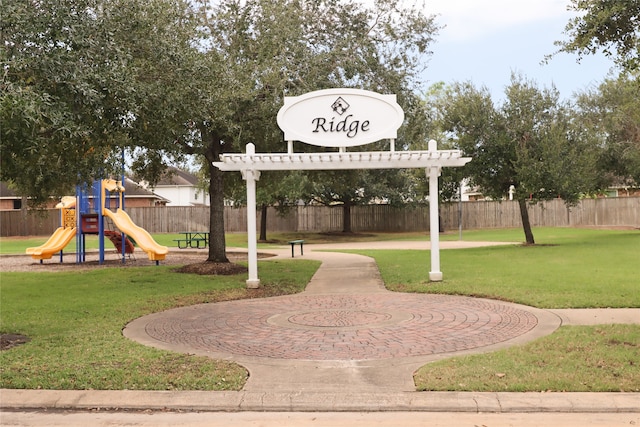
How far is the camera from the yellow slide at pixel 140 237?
768 inches

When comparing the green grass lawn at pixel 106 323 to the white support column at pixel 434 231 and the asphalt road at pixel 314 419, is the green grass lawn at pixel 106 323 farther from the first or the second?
the white support column at pixel 434 231

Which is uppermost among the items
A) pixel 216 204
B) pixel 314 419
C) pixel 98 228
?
pixel 216 204

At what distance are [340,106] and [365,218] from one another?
3133cm

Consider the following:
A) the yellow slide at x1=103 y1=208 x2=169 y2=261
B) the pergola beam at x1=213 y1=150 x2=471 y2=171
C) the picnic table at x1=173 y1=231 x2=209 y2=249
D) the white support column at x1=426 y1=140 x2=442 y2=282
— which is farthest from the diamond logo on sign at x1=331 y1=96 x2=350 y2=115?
the picnic table at x1=173 y1=231 x2=209 y2=249

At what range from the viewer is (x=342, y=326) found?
894 centimetres

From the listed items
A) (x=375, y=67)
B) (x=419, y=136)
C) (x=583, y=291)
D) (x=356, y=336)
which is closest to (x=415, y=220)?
(x=419, y=136)

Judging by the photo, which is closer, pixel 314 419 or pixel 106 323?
pixel 314 419

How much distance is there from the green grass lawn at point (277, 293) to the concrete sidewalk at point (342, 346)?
266 millimetres

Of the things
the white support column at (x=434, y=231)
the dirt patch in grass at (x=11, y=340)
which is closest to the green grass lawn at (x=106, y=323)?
the dirt patch in grass at (x=11, y=340)

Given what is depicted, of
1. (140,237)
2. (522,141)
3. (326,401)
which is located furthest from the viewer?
(522,141)

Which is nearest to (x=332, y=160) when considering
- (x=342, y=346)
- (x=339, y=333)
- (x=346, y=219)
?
(x=339, y=333)

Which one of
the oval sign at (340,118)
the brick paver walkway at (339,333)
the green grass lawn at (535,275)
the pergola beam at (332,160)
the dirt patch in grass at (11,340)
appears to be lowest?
the brick paver walkway at (339,333)

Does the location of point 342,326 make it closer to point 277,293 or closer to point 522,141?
point 277,293

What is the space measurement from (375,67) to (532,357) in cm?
1161
